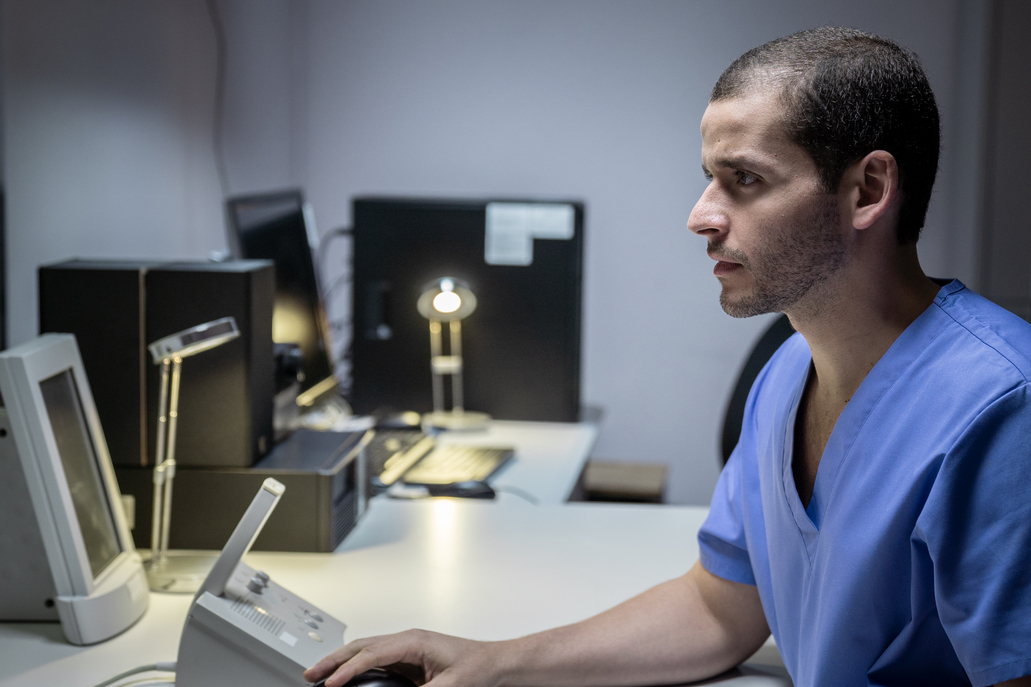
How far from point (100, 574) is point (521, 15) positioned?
2.43 metres

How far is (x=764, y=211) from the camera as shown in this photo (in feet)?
2.87

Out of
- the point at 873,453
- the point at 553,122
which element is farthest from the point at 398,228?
the point at 873,453

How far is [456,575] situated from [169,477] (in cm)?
41

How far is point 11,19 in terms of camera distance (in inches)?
61.2

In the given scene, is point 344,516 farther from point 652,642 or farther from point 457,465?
point 652,642

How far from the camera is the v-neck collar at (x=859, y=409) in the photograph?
0.84 meters

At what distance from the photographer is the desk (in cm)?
107

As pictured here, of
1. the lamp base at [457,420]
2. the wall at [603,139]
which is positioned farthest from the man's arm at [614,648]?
the wall at [603,139]

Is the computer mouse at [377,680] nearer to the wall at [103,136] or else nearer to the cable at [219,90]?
the wall at [103,136]

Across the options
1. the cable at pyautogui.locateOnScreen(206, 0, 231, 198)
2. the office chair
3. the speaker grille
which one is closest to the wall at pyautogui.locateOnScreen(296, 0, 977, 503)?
the cable at pyautogui.locateOnScreen(206, 0, 231, 198)

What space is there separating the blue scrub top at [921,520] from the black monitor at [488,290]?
1.38 meters

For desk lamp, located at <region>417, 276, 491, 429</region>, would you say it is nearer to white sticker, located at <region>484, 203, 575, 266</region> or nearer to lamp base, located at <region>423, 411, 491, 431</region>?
lamp base, located at <region>423, 411, 491, 431</region>

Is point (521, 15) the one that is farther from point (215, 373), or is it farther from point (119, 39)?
point (215, 373)

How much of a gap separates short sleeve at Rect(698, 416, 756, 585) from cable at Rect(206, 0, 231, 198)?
6.21 ft
